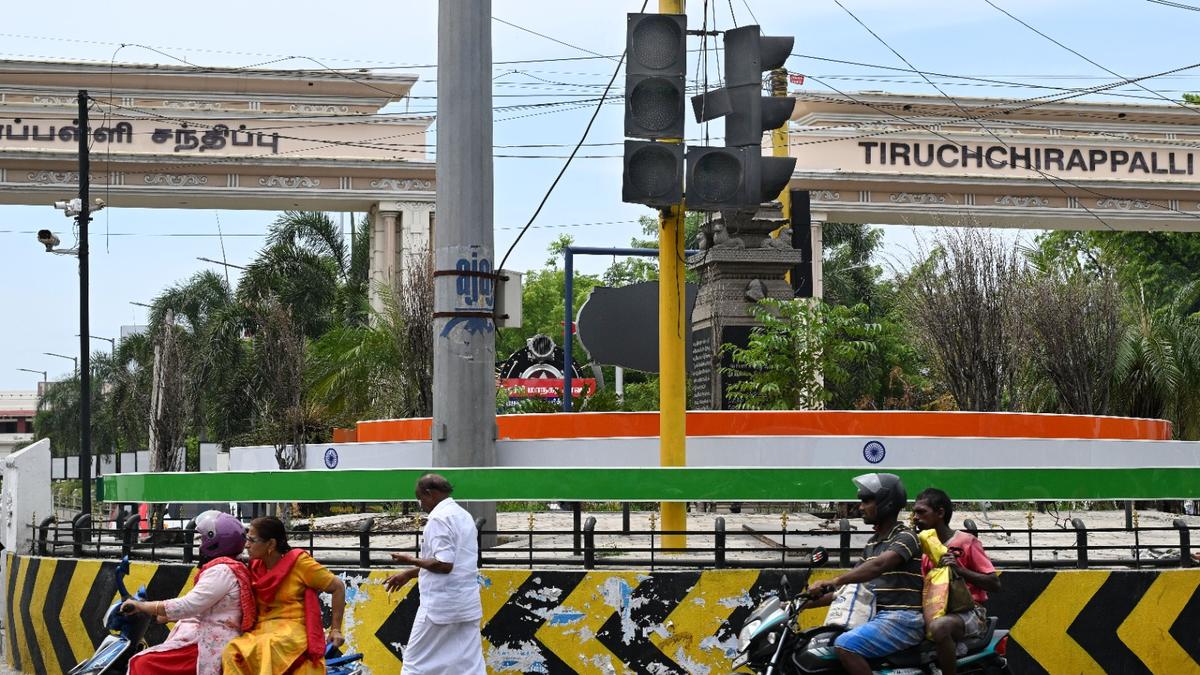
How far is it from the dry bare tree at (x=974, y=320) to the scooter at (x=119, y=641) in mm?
Result: 20475

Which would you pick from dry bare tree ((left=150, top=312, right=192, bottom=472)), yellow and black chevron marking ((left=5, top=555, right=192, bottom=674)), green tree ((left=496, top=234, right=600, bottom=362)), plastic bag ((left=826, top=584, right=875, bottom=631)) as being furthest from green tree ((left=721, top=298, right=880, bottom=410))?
green tree ((left=496, top=234, right=600, bottom=362))

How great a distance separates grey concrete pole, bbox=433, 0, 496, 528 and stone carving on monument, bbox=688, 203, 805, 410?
735 centimetres

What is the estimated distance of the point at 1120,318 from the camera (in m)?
31.6

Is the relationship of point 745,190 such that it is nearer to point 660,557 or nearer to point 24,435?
point 660,557

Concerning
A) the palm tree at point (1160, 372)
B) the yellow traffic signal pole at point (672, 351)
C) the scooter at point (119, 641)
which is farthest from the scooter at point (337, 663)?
the palm tree at point (1160, 372)

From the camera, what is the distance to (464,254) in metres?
11.9

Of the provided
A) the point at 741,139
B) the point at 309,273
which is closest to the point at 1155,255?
the point at 309,273

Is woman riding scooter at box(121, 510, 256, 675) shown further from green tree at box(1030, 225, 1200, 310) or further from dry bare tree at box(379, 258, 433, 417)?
green tree at box(1030, 225, 1200, 310)

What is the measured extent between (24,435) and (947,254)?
5055 inches

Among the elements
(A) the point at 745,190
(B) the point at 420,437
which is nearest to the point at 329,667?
(A) the point at 745,190

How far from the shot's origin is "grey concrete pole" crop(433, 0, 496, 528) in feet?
39.2

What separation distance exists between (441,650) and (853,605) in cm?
240

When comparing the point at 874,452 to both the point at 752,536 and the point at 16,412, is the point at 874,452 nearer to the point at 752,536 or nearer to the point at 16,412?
the point at 752,536

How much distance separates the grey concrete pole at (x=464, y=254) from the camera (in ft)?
39.2
